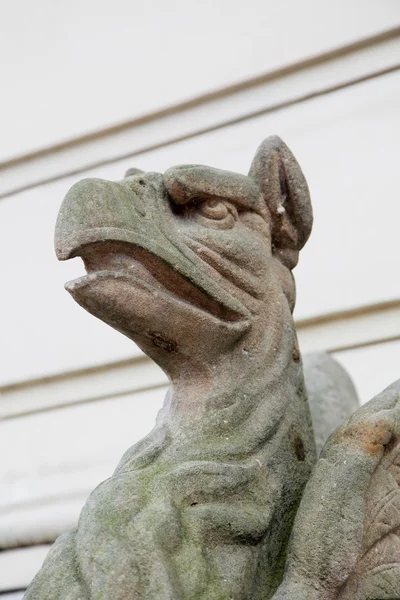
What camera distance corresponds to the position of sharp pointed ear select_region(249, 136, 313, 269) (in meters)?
1.31

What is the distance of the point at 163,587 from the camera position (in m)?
0.96

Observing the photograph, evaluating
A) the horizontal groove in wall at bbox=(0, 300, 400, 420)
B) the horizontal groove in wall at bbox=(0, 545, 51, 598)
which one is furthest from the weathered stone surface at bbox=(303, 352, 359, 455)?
the horizontal groove in wall at bbox=(0, 545, 51, 598)

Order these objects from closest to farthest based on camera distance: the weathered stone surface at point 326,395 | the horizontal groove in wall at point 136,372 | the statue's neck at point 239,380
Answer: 1. the statue's neck at point 239,380
2. the weathered stone surface at point 326,395
3. the horizontal groove in wall at point 136,372

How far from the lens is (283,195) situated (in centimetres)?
134

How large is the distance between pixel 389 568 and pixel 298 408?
0.26 metres

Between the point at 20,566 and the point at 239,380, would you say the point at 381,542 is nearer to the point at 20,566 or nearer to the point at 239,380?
the point at 239,380

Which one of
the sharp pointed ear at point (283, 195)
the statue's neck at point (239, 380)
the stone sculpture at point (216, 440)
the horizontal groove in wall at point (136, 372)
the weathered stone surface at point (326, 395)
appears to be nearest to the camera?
the stone sculpture at point (216, 440)

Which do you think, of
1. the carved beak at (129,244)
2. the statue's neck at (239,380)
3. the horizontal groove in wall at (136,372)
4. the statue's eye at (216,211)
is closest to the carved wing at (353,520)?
the statue's neck at (239,380)

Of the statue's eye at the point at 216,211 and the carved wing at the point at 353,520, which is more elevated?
the statue's eye at the point at 216,211

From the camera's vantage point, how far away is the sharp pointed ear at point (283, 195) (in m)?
1.31

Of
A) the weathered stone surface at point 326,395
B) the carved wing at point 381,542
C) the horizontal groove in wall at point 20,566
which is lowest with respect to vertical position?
the horizontal groove in wall at point 20,566

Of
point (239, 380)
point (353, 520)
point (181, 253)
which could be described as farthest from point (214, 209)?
point (353, 520)

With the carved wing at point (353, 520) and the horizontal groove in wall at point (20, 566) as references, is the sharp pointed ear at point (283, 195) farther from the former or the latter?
the horizontal groove in wall at point (20, 566)

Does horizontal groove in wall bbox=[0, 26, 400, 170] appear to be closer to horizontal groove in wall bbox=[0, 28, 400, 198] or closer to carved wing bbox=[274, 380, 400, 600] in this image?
horizontal groove in wall bbox=[0, 28, 400, 198]
